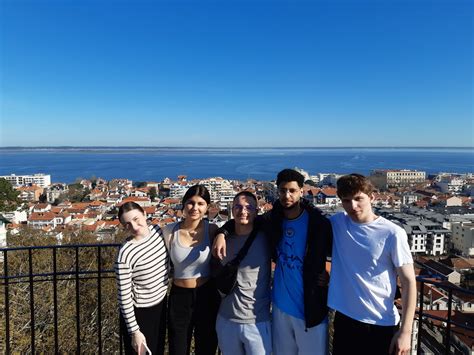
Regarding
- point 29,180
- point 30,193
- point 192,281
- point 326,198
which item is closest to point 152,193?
point 30,193

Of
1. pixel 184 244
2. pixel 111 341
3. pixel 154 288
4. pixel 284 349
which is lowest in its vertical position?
pixel 111 341

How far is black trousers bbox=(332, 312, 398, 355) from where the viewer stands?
196cm

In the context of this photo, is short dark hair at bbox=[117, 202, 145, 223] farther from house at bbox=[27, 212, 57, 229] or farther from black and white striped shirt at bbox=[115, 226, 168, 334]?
house at bbox=[27, 212, 57, 229]

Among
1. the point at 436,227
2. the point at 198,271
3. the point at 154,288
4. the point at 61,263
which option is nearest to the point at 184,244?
the point at 198,271

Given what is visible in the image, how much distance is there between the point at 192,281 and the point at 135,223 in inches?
19.3

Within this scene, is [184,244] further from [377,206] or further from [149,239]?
[377,206]

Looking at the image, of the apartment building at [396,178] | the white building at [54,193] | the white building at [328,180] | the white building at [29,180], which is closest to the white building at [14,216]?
the white building at [54,193]

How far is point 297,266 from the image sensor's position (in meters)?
2.05

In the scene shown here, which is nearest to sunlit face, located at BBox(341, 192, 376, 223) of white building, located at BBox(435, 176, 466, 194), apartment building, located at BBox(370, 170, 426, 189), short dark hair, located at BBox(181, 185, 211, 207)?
short dark hair, located at BBox(181, 185, 211, 207)

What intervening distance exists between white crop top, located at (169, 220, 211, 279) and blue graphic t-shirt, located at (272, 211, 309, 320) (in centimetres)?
44

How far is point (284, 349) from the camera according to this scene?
84.0 inches

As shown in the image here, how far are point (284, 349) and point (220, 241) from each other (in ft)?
2.44

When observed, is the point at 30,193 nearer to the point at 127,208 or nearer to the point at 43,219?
the point at 43,219

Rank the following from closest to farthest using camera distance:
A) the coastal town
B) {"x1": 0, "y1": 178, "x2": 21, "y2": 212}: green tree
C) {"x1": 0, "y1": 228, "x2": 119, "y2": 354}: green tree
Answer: {"x1": 0, "y1": 228, "x2": 119, "y2": 354}: green tree, the coastal town, {"x1": 0, "y1": 178, "x2": 21, "y2": 212}: green tree
